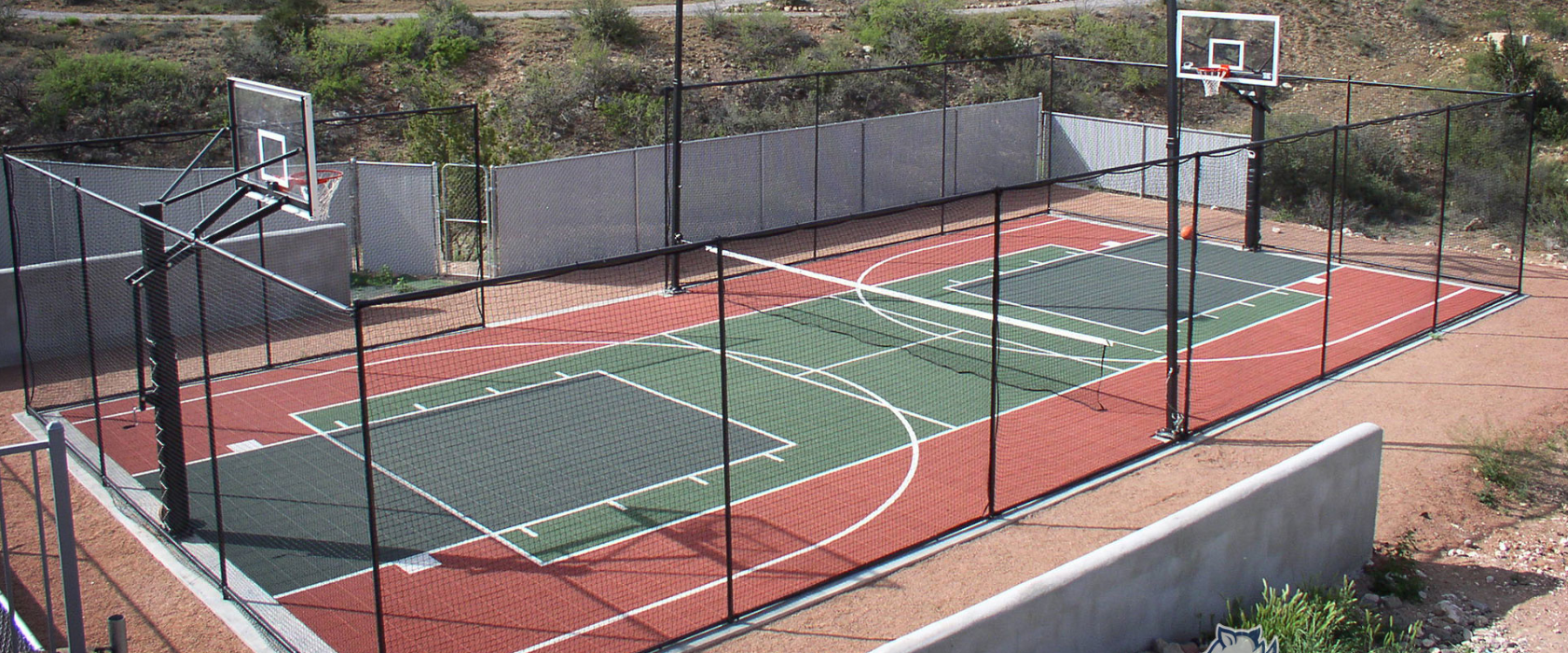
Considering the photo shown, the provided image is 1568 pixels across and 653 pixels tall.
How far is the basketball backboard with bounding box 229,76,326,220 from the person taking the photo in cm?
1203

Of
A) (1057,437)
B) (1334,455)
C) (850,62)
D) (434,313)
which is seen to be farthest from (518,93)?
(1334,455)

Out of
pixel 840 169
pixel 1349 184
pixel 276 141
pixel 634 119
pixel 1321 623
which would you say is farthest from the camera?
pixel 634 119

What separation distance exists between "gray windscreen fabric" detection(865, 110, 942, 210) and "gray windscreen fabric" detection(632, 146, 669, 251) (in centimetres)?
484

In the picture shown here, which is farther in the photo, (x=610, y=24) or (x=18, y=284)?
(x=610, y=24)

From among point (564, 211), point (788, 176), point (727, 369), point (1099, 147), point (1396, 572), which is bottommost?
point (1396, 572)

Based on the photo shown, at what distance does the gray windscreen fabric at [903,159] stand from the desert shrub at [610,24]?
45.4 ft

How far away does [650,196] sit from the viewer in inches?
909

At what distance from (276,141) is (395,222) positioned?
29.7 feet

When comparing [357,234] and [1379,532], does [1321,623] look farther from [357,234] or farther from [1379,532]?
[357,234]

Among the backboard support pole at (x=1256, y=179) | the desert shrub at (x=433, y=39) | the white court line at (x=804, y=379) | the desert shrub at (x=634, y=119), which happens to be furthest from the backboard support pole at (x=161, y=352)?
the desert shrub at (x=433, y=39)

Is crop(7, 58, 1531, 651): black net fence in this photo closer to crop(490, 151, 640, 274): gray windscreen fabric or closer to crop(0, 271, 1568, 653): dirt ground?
crop(490, 151, 640, 274): gray windscreen fabric

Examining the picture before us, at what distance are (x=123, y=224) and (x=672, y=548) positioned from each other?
12.7 m

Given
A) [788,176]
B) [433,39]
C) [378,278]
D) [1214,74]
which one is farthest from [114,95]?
[1214,74]

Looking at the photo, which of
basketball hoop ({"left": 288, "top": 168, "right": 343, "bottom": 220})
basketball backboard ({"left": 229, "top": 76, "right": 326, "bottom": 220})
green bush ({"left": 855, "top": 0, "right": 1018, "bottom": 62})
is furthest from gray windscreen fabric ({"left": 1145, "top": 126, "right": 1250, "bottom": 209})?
basketball backboard ({"left": 229, "top": 76, "right": 326, "bottom": 220})
